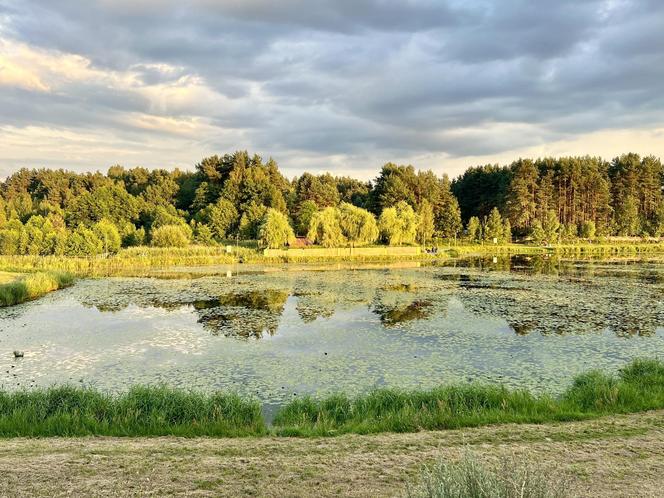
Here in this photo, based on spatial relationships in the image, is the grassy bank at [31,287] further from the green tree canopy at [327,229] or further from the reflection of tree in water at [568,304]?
the green tree canopy at [327,229]

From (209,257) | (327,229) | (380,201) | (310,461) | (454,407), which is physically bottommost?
(454,407)

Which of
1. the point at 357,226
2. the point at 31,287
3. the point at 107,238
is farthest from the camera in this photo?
the point at 357,226

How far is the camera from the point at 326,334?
14289 millimetres

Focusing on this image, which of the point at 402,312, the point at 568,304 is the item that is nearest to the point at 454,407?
the point at 402,312

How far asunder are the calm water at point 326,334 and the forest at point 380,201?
28067 mm

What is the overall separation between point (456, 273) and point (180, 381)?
25347 millimetres

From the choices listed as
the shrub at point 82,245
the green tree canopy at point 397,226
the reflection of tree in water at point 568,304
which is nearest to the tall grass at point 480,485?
the reflection of tree in water at point 568,304

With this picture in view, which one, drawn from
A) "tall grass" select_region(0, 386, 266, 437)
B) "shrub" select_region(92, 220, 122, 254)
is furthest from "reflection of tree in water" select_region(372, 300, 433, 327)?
"shrub" select_region(92, 220, 122, 254)

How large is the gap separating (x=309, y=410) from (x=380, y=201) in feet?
190

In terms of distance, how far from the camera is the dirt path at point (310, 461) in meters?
4.61

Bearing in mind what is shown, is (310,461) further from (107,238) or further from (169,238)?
(107,238)

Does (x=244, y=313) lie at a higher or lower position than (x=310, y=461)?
lower

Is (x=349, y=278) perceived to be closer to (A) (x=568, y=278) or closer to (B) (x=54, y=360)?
(A) (x=568, y=278)

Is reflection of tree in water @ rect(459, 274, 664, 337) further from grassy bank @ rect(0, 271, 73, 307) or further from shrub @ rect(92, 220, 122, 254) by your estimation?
shrub @ rect(92, 220, 122, 254)
